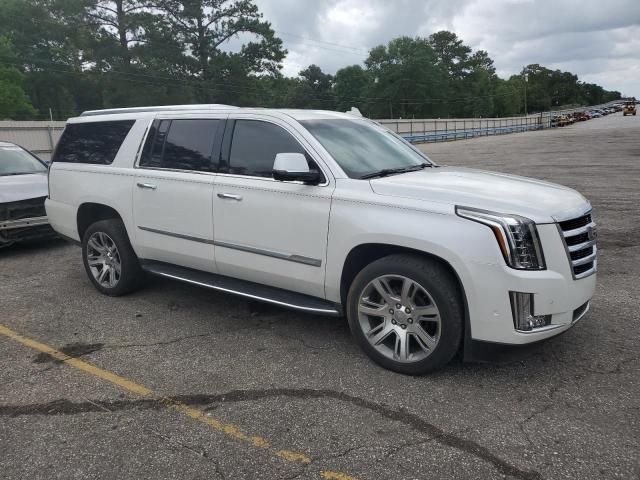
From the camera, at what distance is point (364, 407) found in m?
3.42

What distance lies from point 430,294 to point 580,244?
1081mm

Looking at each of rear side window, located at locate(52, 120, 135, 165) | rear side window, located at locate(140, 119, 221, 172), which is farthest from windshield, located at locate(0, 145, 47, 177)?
rear side window, located at locate(140, 119, 221, 172)

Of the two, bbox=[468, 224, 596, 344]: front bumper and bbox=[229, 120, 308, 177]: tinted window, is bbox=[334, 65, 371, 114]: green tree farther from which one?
bbox=[468, 224, 596, 344]: front bumper

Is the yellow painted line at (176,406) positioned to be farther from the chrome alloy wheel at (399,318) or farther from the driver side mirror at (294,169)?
the driver side mirror at (294,169)

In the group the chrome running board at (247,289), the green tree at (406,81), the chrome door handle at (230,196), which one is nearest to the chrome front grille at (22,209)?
the chrome running board at (247,289)

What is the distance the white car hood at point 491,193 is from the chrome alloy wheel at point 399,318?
0.61 meters

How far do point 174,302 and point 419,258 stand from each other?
9.41 feet

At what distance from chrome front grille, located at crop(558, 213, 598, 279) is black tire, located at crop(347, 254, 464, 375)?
0.76 meters

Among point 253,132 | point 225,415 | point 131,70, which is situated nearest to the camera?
point 225,415

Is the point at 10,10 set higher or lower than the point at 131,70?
higher

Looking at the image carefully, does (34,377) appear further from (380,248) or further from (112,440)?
(380,248)

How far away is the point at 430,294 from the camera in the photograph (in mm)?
3582

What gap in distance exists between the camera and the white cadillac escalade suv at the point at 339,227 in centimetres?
343

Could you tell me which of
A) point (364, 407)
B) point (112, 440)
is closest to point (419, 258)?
point (364, 407)
